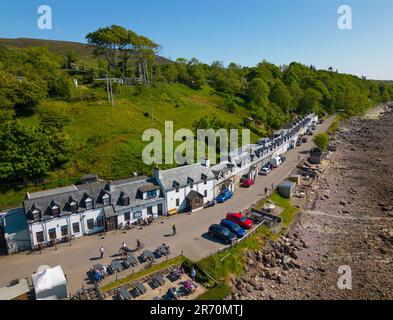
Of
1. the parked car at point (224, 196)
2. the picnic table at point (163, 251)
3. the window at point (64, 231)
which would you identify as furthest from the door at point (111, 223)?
the parked car at point (224, 196)

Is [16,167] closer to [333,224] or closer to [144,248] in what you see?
[144,248]

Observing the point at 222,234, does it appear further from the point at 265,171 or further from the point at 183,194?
the point at 265,171

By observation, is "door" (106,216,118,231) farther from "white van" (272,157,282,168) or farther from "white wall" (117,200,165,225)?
"white van" (272,157,282,168)

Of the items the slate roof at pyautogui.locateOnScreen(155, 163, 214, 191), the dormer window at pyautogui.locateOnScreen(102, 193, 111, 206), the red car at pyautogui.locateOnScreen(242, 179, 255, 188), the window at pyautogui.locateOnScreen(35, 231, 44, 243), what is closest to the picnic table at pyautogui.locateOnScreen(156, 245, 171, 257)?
the dormer window at pyautogui.locateOnScreen(102, 193, 111, 206)

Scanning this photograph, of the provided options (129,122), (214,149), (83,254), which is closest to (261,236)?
(83,254)

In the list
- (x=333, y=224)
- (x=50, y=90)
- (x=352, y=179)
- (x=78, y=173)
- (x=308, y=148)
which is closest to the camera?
(x=333, y=224)
